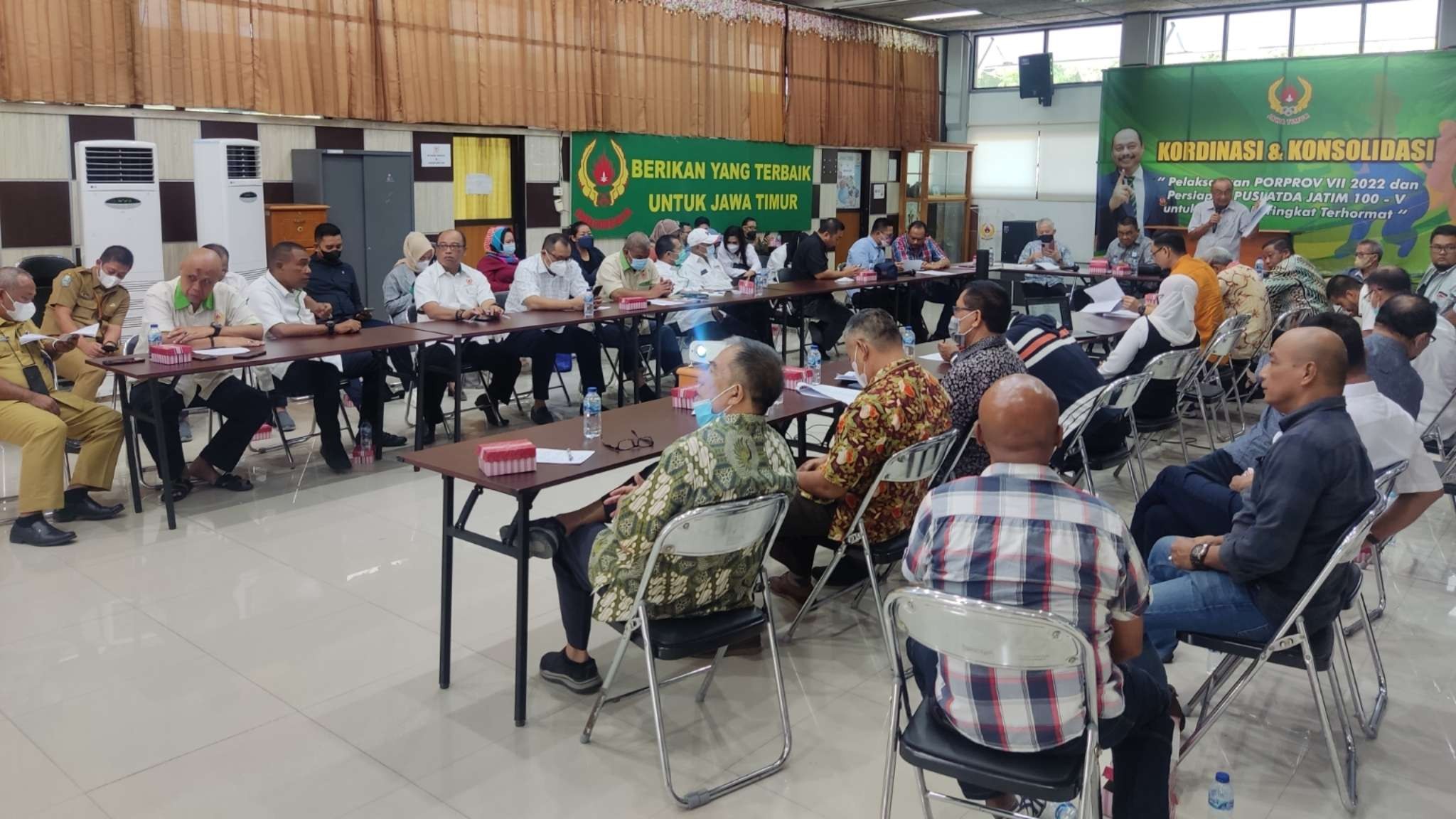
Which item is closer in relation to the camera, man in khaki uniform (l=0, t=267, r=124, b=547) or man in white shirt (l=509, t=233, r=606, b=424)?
man in khaki uniform (l=0, t=267, r=124, b=547)

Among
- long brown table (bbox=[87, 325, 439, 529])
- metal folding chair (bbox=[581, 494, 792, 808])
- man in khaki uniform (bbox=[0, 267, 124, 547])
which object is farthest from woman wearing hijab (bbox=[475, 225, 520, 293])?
metal folding chair (bbox=[581, 494, 792, 808])

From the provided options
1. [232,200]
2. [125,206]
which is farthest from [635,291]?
[125,206]

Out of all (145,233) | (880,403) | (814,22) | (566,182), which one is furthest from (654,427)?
(814,22)

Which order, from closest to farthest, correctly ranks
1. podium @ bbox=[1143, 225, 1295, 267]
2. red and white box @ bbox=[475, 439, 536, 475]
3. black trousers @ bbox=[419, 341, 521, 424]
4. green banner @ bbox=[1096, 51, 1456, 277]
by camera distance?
1. red and white box @ bbox=[475, 439, 536, 475]
2. black trousers @ bbox=[419, 341, 521, 424]
3. green banner @ bbox=[1096, 51, 1456, 277]
4. podium @ bbox=[1143, 225, 1295, 267]

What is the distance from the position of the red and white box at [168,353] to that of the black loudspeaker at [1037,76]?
38.8ft

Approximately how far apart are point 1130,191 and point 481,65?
793 cm

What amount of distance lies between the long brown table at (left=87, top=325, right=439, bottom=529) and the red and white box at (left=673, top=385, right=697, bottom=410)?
1941mm

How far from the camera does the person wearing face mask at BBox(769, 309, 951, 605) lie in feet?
11.5

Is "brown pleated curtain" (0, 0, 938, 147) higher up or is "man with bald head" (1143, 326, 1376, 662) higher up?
"brown pleated curtain" (0, 0, 938, 147)

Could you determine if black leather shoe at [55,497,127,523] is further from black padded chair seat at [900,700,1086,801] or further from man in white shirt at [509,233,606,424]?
black padded chair seat at [900,700,1086,801]

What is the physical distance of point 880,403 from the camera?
351 centimetres

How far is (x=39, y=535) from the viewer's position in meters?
4.72

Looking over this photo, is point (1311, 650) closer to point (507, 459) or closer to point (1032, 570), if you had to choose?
point (1032, 570)

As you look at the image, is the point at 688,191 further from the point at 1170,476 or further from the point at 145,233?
the point at 1170,476
